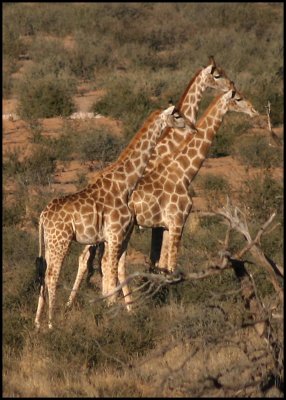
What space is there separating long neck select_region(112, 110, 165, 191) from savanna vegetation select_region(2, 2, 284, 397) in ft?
3.67

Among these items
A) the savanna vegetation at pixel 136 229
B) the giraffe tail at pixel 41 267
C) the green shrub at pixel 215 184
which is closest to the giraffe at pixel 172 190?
the savanna vegetation at pixel 136 229

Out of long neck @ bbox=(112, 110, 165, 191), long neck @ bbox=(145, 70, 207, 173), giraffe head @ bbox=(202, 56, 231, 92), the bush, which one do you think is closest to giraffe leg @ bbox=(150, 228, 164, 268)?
long neck @ bbox=(145, 70, 207, 173)

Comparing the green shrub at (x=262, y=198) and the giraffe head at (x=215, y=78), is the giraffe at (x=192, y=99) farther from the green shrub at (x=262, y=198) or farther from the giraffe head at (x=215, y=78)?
the green shrub at (x=262, y=198)

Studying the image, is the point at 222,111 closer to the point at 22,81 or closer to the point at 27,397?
the point at 27,397

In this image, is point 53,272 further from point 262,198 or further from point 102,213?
point 262,198

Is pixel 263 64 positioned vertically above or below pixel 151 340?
below

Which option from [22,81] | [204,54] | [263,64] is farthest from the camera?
[204,54]

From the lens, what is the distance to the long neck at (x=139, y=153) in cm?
1095

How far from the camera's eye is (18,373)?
859 centimetres

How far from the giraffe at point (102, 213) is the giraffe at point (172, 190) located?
0.46 meters

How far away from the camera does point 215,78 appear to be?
12.4 metres

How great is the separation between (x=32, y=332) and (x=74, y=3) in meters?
37.3

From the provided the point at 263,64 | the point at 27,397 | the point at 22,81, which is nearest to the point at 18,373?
the point at 27,397

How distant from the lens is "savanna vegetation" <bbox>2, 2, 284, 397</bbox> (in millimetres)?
7879
